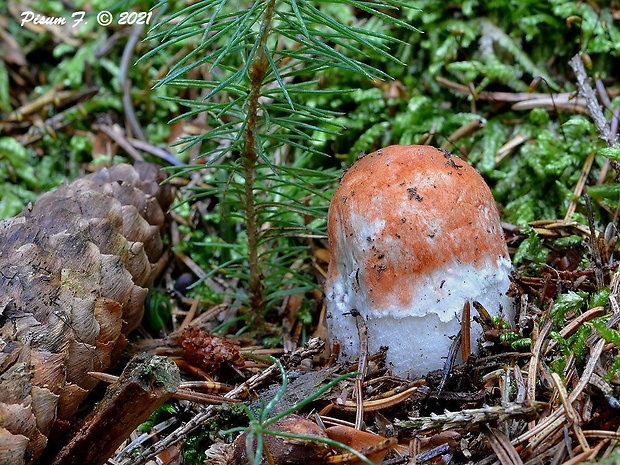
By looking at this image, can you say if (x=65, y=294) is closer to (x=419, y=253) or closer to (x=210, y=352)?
(x=210, y=352)

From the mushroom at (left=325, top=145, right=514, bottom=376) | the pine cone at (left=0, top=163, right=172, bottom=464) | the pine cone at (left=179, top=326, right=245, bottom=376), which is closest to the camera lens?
the pine cone at (left=0, top=163, right=172, bottom=464)

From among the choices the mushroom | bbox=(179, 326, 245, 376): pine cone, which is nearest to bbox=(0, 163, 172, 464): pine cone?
bbox=(179, 326, 245, 376): pine cone

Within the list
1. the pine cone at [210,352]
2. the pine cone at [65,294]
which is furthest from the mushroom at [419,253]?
the pine cone at [65,294]

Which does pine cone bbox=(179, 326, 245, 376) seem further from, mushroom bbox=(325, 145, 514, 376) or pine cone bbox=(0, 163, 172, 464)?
mushroom bbox=(325, 145, 514, 376)

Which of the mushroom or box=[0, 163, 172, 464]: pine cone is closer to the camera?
box=[0, 163, 172, 464]: pine cone

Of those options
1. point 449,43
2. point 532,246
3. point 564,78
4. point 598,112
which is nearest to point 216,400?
point 532,246

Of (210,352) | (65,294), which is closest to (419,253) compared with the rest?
(210,352)

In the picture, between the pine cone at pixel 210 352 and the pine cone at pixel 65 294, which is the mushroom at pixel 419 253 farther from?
the pine cone at pixel 65 294
